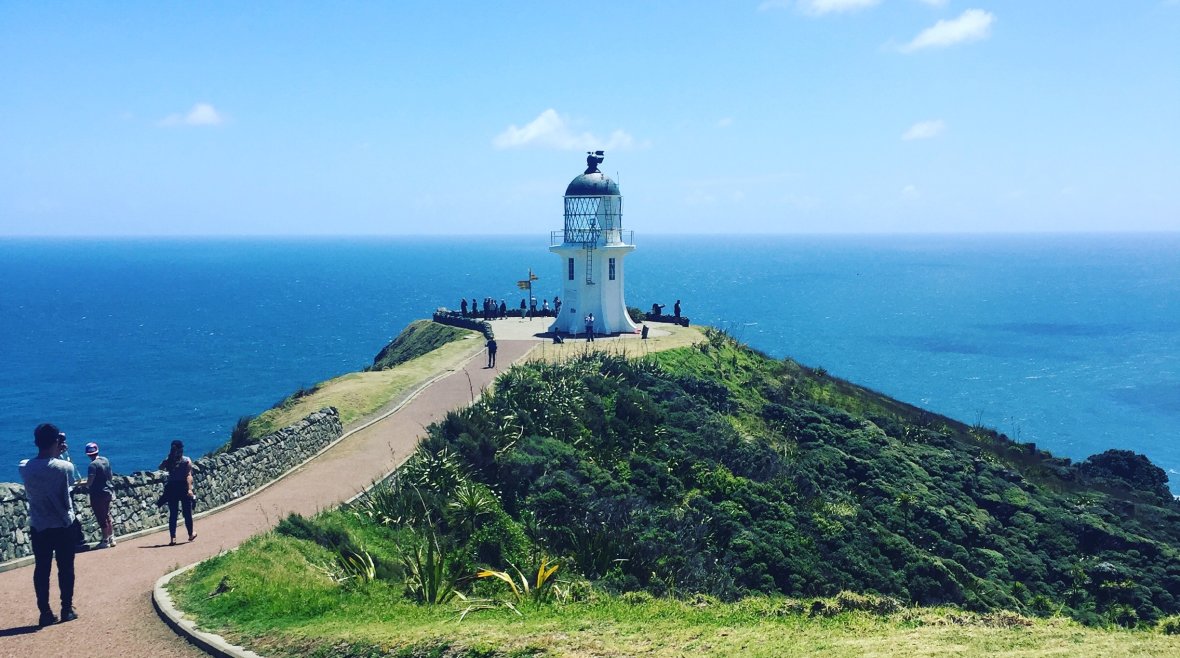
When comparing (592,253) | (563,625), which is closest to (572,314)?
(592,253)

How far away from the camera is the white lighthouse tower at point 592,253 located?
41281 millimetres

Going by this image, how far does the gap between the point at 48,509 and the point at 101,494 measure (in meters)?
4.06

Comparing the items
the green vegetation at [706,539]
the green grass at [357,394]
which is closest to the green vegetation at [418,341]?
the green grass at [357,394]

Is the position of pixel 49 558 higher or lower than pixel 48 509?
lower

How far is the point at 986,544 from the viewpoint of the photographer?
24.5 metres

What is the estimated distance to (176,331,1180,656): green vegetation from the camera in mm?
11555

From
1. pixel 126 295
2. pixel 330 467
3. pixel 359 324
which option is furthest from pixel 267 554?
pixel 126 295

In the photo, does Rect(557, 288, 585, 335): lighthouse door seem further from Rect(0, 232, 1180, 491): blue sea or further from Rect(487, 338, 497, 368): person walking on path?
Rect(0, 232, 1180, 491): blue sea

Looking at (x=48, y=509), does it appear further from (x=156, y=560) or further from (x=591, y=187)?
(x=591, y=187)

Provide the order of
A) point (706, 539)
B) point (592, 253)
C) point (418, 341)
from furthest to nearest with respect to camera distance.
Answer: point (418, 341) → point (592, 253) → point (706, 539)

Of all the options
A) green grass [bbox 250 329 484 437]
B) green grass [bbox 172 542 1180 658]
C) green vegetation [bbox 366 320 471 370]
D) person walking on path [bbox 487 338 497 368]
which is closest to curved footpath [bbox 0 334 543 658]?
green grass [bbox 172 542 1180 658]

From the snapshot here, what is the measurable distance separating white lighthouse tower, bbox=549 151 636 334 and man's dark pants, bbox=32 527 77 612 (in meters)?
31.1

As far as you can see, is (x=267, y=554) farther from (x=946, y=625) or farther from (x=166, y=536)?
(x=946, y=625)

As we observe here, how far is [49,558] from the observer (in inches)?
422
